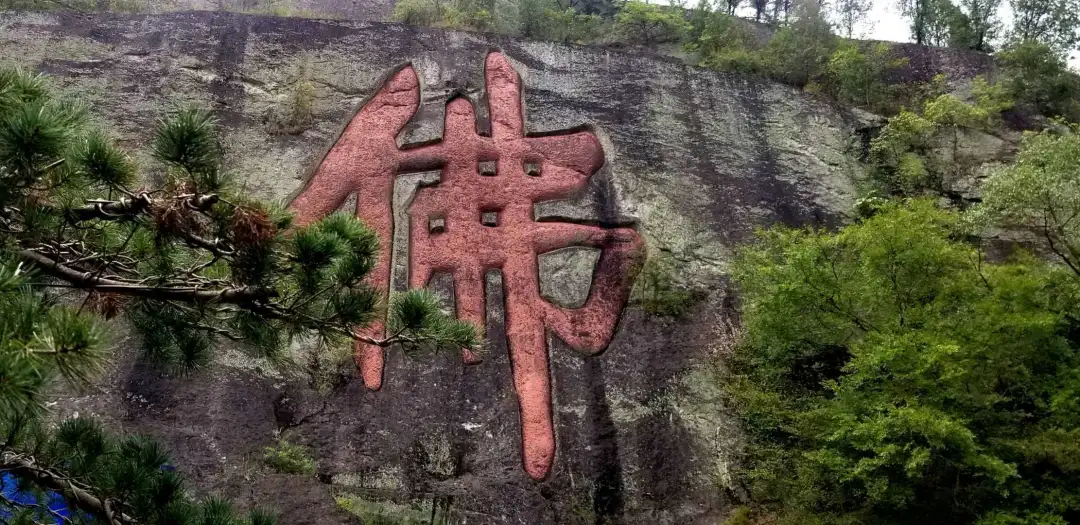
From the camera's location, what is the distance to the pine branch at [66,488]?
341 centimetres

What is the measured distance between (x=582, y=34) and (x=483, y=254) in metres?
5.64

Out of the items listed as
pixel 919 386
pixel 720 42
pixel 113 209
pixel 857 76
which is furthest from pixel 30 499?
pixel 857 76

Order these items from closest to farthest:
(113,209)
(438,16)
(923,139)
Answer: (113,209), (923,139), (438,16)

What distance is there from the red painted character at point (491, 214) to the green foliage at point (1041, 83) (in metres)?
6.38

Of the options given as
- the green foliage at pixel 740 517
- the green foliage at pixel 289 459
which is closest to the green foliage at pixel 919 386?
the green foliage at pixel 740 517

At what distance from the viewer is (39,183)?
326cm

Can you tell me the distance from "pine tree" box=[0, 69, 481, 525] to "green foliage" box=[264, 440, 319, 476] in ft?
9.02

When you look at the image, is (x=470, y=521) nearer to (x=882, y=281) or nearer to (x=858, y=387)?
(x=858, y=387)

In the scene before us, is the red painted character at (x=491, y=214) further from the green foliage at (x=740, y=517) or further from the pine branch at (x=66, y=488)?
the pine branch at (x=66, y=488)

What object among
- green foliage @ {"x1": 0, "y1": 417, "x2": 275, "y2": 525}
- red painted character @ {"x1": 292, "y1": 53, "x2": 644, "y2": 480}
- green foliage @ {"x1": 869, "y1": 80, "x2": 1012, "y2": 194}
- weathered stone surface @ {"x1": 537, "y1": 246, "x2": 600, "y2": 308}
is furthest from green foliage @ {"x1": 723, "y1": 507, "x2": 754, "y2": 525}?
green foliage @ {"x1": 869, "y1": 80, "x2": 1012, "y2": 194}

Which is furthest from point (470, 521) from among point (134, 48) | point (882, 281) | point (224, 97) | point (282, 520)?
point (134, 48)

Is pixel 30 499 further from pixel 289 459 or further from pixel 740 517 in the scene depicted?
pixel 740 517

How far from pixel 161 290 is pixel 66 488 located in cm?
90

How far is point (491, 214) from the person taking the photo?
8.52m
